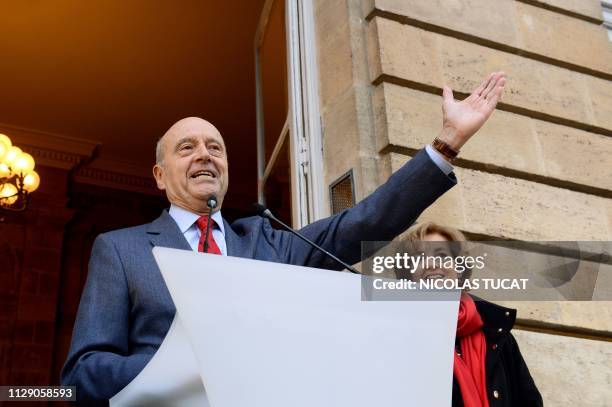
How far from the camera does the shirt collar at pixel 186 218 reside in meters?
2.17

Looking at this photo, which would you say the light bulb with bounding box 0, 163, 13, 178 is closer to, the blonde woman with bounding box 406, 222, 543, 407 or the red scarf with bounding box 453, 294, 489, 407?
the blonde woman with bounding box 406, 222, 543, 407

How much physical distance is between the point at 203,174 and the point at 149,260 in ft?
1.15

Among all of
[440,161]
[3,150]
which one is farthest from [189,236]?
[3,150]

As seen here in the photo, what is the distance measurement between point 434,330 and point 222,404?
40cm

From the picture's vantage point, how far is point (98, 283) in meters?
1.93


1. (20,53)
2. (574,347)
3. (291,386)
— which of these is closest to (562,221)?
(574,347)

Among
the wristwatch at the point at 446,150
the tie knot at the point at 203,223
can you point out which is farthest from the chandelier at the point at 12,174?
the wristwatch at the point at 446,150

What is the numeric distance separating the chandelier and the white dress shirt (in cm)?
426

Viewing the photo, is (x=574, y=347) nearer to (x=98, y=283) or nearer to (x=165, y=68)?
(x=98, y=283)

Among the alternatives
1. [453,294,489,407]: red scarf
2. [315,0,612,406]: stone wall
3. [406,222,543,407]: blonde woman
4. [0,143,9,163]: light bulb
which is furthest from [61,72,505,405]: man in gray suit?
[0,143,9,163]: light bulb

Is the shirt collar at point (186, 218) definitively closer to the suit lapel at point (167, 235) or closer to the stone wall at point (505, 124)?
the suit lapel at point (167, 235)

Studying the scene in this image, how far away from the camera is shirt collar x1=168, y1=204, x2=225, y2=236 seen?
7.13ft

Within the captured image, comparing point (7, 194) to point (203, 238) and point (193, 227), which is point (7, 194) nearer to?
point (193, 227)

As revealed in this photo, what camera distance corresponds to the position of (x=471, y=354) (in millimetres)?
2244
